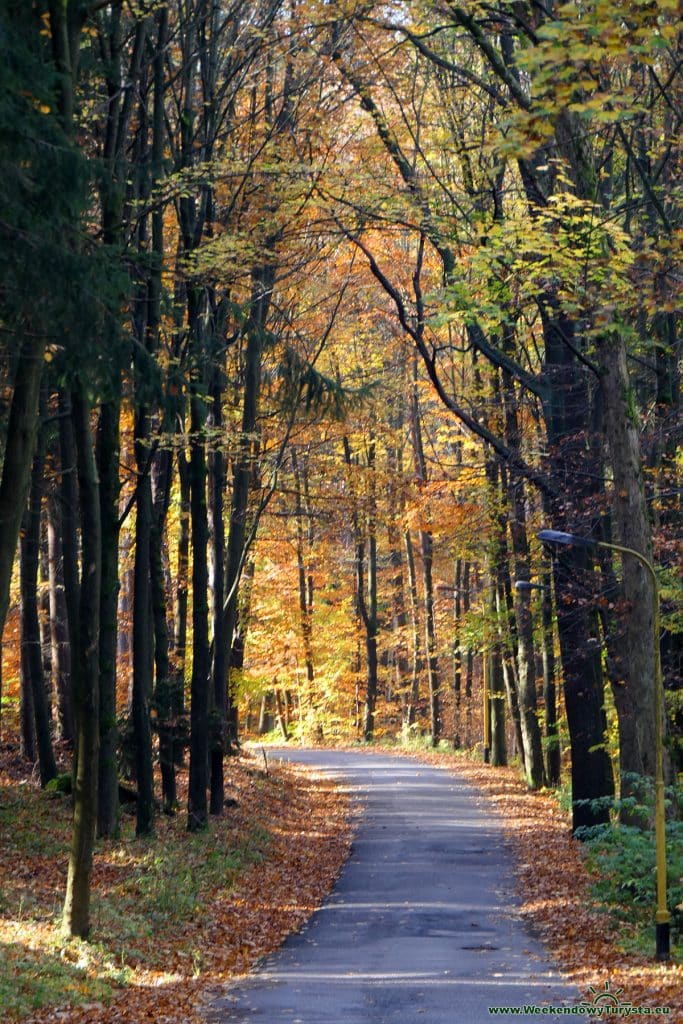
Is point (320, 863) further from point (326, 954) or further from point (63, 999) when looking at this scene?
point (63, 999)

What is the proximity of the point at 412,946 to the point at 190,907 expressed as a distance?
2774mm

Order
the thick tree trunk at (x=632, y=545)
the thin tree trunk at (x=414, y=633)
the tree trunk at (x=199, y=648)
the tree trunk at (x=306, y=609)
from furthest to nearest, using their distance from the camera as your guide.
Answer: the thin tree trunk at (x=414, y=633)
the tree trunk at (x=306, y=609)
the tree trunk at (x=199, y=648)
the thick tree trunk at (x=632, y=545)

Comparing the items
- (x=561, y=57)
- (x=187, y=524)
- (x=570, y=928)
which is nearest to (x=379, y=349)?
(x=187, y=524)

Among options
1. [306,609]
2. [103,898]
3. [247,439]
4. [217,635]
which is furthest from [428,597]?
[103,898]

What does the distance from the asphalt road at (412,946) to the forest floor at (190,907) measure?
345 millimetres

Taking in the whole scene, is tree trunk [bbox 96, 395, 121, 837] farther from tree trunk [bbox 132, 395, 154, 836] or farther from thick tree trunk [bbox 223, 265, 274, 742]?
thick tree trunk [bbox 223, 265, 274, 742]

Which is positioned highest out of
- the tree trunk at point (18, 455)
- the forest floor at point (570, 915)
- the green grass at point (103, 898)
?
the tree trunk at point (18, 455)

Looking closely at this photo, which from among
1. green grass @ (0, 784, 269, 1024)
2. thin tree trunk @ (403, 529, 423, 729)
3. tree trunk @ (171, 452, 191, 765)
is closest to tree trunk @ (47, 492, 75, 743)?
tree trunk @ (171, 452, 191, 765)

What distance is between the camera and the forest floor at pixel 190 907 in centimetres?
957

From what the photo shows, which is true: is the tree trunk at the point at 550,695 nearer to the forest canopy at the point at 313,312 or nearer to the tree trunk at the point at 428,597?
the forest canopy at the point at 313,312

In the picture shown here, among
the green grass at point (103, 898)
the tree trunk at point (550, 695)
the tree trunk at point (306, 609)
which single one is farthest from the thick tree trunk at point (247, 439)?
the tree trunk at point (306, 609)

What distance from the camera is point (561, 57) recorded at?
7953 millimetres

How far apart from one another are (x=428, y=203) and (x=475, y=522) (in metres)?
8.19

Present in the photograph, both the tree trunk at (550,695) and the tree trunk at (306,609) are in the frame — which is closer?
the tree trunk at (550,695)
